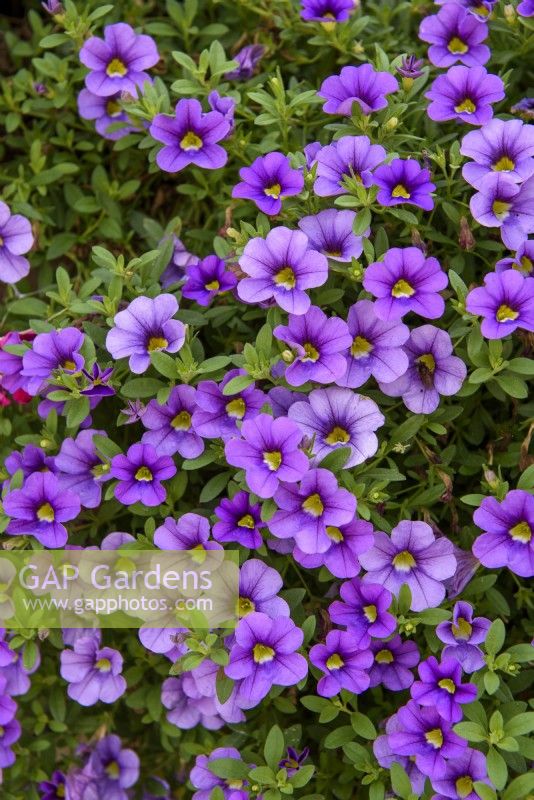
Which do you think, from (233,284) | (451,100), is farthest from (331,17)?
(233,284)

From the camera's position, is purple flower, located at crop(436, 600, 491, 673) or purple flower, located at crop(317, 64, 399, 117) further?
purple flower, located at crop(317, 64, 399, 117)

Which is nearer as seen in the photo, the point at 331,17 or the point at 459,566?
the point at 459,566

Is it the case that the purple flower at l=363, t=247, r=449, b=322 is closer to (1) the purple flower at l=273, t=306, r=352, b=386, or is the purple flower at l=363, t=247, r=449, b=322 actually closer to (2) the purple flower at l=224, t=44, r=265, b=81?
(1) the purple flower at l=273, t=306, r=352, b=386

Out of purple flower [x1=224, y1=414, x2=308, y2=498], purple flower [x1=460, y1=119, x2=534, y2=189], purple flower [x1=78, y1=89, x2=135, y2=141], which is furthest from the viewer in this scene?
purple flower [x1=78, y1=89, x2=135, y2=141]

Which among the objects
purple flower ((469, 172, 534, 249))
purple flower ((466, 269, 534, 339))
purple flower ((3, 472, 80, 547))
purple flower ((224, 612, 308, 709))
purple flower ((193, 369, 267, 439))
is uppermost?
purple flower ((469, 172, 534, 249))

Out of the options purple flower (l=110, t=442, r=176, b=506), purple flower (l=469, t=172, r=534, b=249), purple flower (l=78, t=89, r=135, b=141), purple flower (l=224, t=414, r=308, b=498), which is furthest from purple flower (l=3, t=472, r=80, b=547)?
purple flower (l=469, t=172, r=534, b=249)

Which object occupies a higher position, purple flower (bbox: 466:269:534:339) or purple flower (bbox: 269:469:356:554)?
purple flower (bbox: 466:269:534:339)

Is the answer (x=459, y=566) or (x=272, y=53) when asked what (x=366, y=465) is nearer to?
(x=459, y=566)
